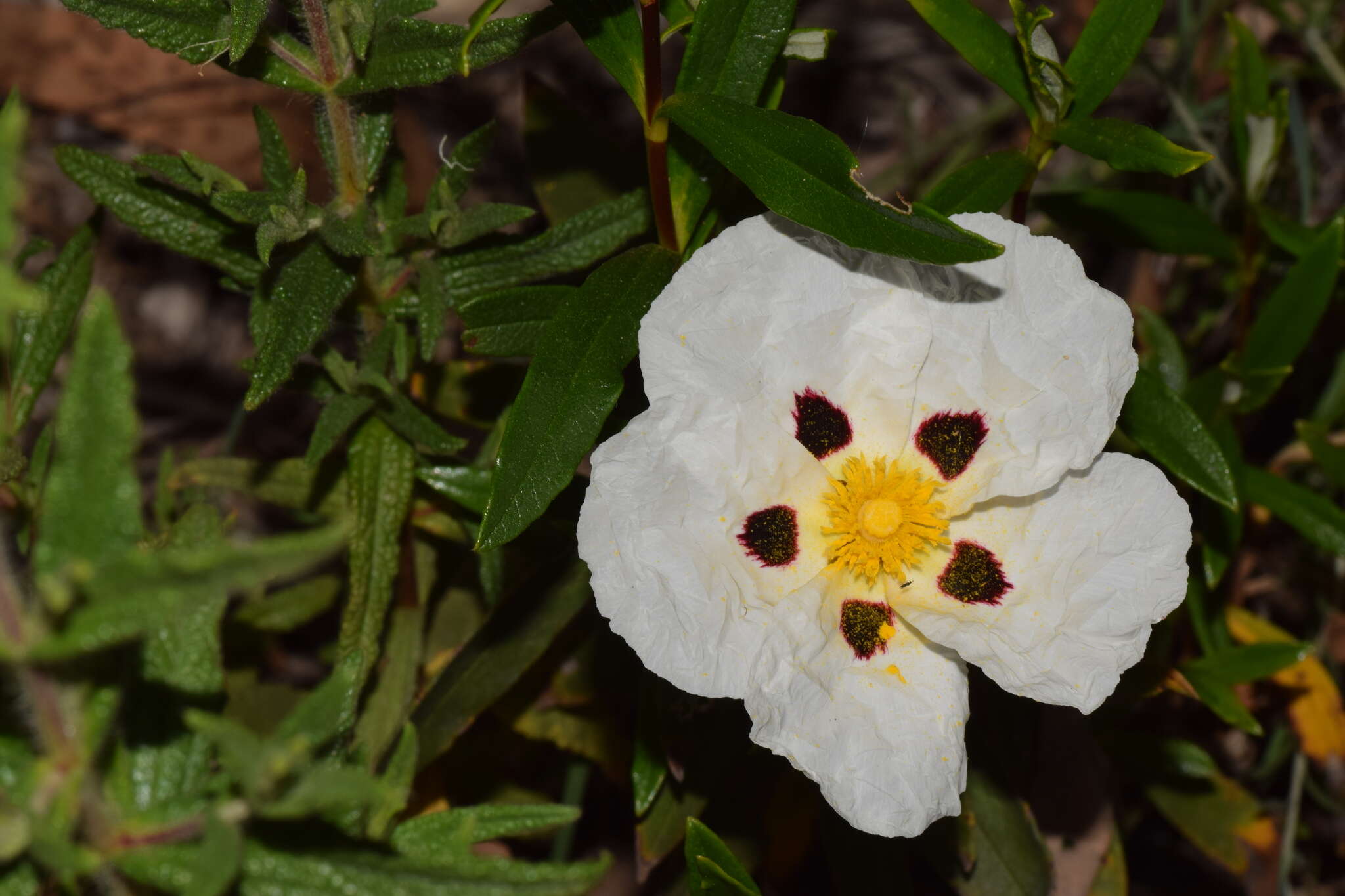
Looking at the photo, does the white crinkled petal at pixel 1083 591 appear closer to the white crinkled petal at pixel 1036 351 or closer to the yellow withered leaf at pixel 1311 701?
the white crinkled petal at pixel 1036 351

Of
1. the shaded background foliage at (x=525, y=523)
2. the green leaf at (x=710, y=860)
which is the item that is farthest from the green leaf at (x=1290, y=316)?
the green leaf at (x=710, y=860)

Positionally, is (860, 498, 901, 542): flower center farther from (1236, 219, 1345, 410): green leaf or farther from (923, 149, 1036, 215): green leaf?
(1236, 219, 1345, 410): green leaf

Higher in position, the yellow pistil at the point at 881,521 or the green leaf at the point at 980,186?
the green leaf at the point at 980,186

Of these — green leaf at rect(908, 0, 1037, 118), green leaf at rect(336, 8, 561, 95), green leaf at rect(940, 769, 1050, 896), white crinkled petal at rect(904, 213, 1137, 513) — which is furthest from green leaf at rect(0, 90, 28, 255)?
green leaf at rect(940, 769, 1050, 896)

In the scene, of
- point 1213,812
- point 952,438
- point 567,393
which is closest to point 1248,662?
point 1213,812

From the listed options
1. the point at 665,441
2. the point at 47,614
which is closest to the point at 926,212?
the point at 665,441

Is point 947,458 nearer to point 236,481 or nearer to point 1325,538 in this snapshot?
point 1325,538
